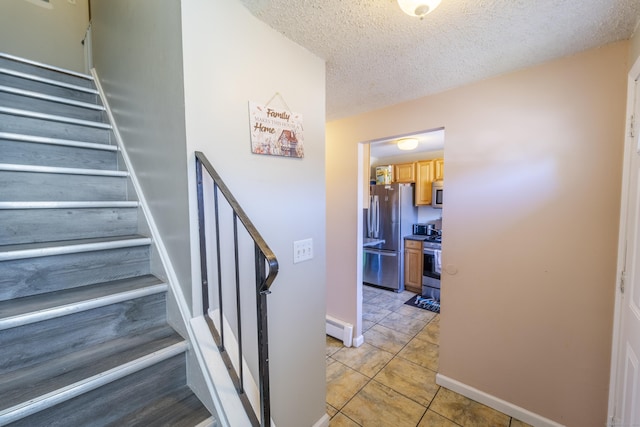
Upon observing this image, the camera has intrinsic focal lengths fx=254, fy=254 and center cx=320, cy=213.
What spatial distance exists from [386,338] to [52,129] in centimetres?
328

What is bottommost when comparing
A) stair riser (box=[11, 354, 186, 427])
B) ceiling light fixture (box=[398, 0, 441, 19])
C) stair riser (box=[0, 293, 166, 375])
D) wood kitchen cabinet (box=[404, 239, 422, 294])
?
wood kitchen cabinet (box=[404, 239, 422, 294])

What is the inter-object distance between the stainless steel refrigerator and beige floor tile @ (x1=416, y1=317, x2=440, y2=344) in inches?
45.2

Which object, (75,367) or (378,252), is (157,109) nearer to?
(75,367)

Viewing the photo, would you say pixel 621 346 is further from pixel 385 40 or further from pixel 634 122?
pixel 385 40

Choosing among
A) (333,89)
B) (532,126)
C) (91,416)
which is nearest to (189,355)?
(91,416)

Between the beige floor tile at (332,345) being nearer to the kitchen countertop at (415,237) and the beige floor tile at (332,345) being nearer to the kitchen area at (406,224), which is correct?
the kitchen area at (406,224)

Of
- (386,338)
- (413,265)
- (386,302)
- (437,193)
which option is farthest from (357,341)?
(437,193)

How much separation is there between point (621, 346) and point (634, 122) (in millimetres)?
1174

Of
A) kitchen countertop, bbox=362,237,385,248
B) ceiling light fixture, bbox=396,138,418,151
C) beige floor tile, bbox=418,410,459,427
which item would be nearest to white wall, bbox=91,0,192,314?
beige floor tile, bbox=418,410,459,427

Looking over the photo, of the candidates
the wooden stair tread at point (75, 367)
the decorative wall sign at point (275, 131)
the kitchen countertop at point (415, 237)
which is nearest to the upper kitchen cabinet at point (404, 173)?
the kitchen countertop at point (415, 237)

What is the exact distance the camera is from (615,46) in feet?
4.62

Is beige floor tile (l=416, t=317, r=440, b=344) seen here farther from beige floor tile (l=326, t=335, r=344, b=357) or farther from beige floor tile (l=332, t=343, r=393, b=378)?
beige floor tile (l=326, t=335, r=344, b=357)

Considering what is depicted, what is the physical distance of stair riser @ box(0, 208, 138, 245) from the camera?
1.14m

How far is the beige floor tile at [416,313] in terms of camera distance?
3271mm
